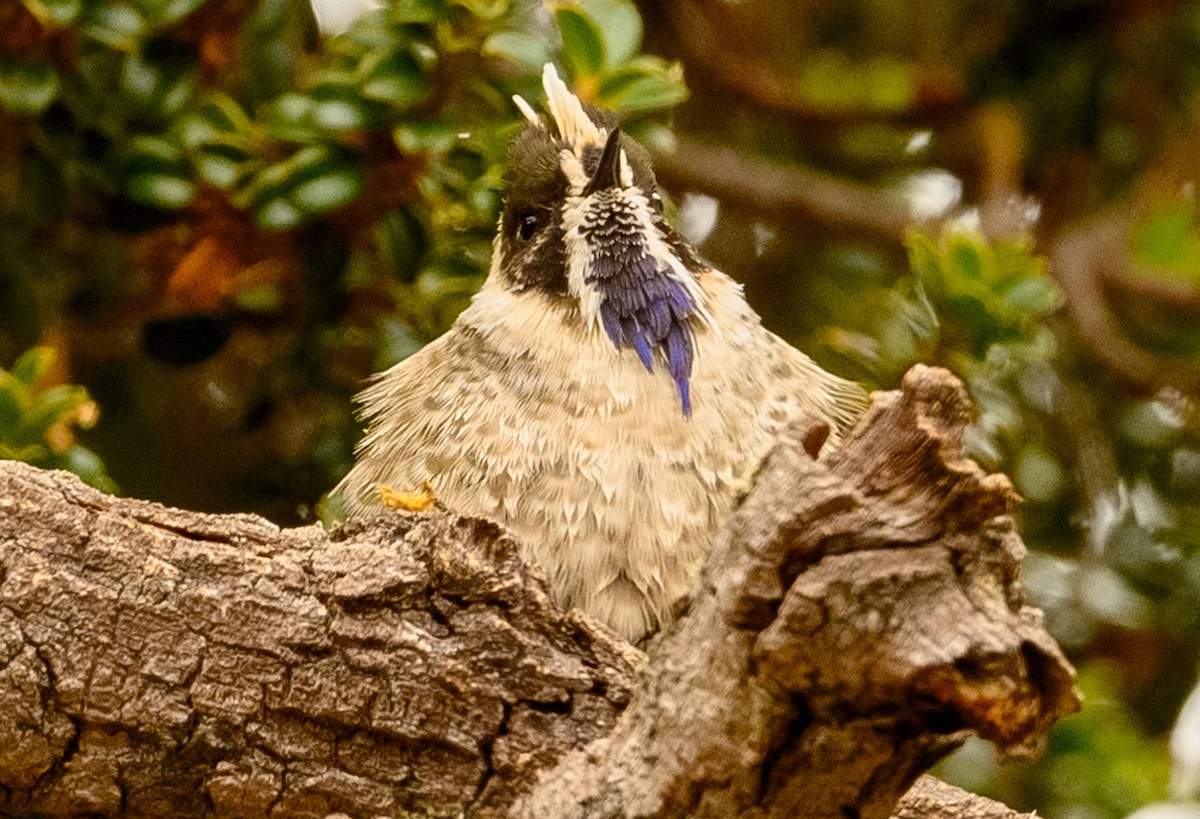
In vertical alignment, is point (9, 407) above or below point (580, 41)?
below

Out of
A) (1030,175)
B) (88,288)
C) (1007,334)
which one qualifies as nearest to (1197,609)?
(1007,334)

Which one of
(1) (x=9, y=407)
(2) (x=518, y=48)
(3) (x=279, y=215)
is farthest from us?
(3) (x=279, y=215)

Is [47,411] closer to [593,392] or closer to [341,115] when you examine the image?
[341,115]

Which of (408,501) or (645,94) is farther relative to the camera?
(645,94)

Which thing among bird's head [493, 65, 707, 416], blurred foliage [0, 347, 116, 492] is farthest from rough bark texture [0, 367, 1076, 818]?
bird's head [493, 65, 707, 416]

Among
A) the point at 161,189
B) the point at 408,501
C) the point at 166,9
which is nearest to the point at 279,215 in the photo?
the point at 161,189

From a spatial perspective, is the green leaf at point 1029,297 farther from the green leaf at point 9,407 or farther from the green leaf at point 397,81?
the green leaf at point 9,407

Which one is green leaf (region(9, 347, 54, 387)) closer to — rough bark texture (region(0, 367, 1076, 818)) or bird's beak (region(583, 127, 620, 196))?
rough bark texture (region(0, 367, 1076, 818))
